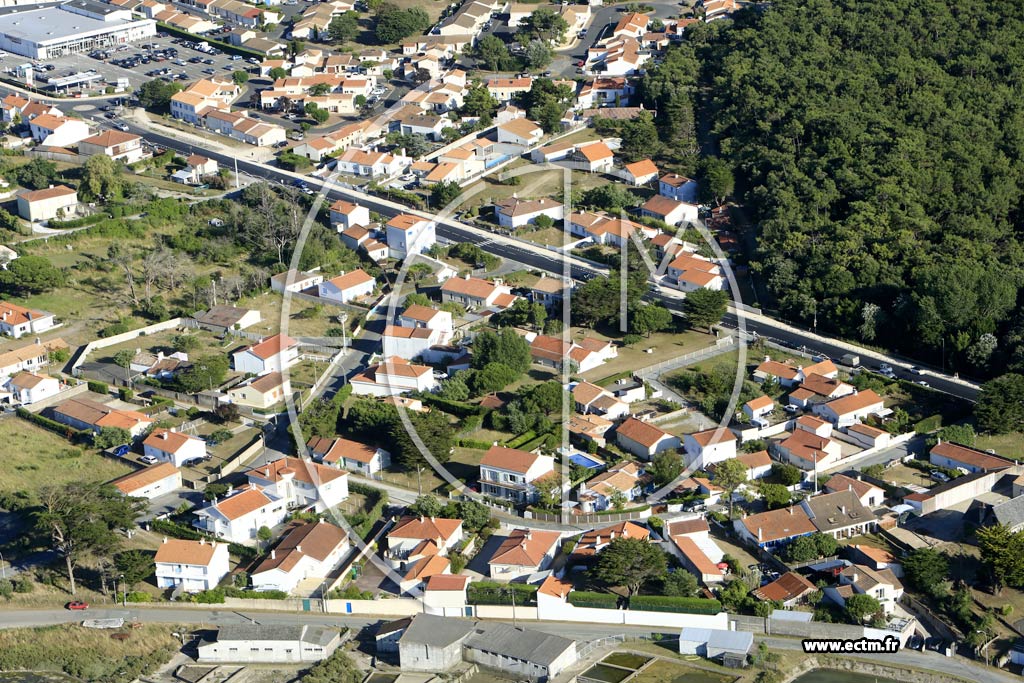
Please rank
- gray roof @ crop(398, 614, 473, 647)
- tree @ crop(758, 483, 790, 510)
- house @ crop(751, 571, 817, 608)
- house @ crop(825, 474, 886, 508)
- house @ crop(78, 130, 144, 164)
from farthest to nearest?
house @ crop(78, 130, 144, 164) < house @ crop(825, 474, 886, 508) < tree @ crop(758, 483, 790, 510) < house @ crop(751, 571, 817, 608) < gray roof @ crop(398, 614, 473, 647)

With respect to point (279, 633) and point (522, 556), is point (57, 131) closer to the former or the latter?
point (279, 633)

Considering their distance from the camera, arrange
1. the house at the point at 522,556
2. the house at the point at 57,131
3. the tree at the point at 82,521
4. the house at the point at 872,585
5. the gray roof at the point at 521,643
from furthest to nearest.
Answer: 1. the house at the point at 57,131
2. the house at the point at 522,556
3. the tree at the point at 82,521
4. the house at the point at 872,585
5. the gray roof at the point at 521,643

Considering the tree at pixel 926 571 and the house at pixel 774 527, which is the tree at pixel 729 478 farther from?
the tree at pixel 926 571

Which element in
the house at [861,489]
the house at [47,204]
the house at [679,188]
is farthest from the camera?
the house at [679,188]

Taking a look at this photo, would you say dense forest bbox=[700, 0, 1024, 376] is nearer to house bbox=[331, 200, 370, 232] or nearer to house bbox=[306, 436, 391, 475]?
house bbox=[331, 200, 370, 232]

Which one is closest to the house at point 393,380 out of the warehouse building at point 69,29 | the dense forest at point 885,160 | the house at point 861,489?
the house at point 861,489

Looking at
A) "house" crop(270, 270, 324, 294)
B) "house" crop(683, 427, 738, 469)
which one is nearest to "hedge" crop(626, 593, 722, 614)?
"house" crop(683, 427, 738, 469)

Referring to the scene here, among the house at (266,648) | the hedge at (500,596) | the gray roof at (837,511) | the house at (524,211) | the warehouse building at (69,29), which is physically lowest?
the house at (266,648)
